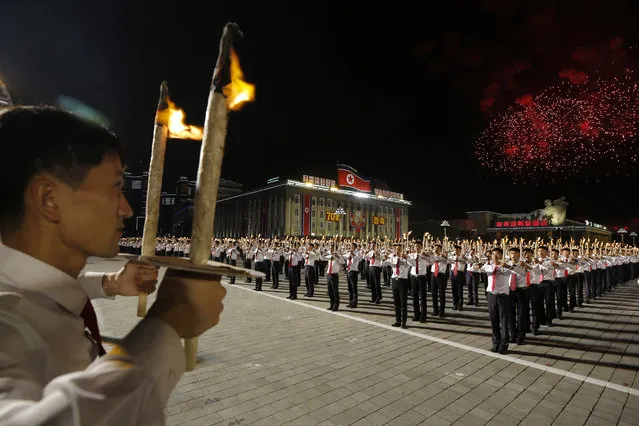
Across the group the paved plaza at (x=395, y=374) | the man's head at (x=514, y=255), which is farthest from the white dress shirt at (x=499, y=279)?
the paved plaza at (x=395, y=374)

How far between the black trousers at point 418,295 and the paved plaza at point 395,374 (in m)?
0.44

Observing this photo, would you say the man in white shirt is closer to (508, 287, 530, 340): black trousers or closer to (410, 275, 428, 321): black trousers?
(508, 287, 530, 340): black trousers

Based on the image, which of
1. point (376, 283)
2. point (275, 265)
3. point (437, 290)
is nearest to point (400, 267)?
point (437, 290)

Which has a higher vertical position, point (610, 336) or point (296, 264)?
point (296, 264)

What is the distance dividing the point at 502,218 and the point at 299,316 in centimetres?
8419

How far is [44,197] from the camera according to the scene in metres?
1.08

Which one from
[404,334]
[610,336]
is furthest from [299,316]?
[610,336]

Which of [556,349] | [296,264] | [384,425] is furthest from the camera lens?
[296,264]

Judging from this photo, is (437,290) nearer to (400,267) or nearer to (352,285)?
(400,267)

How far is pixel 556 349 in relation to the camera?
24.2 feet

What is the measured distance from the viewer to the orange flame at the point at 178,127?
1.92 metres

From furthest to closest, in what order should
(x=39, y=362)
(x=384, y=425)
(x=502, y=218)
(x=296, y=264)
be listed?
(x=502, y=218)
(x=296, y=264)
(x=384, y=425)
(x=39, y=362)

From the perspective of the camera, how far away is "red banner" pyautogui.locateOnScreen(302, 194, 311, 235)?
203ft

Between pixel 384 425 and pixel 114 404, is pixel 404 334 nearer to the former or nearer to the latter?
pixel 384 425
